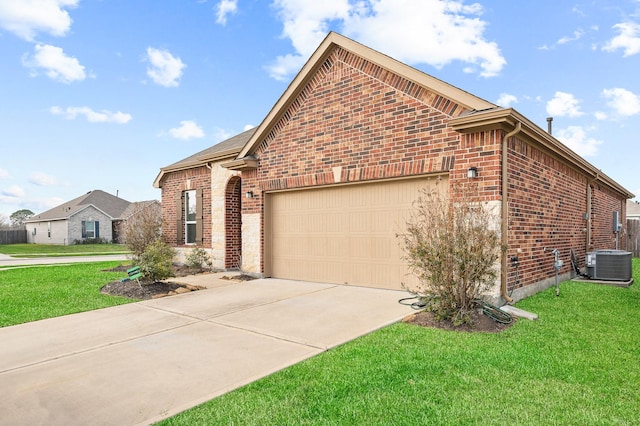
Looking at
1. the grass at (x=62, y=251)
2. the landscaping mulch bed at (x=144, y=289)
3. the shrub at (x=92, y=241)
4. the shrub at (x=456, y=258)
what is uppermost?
the shrub at (x=456, y=258)

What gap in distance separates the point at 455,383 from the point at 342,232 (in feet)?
18.7

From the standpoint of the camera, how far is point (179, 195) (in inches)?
574

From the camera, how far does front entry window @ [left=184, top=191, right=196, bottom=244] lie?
46.6 ft

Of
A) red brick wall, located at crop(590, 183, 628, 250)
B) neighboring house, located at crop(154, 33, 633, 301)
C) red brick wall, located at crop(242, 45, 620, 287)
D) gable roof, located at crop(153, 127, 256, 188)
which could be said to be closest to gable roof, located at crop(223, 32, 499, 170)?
neighboring house, located at crop(154, 33, 633, 301)

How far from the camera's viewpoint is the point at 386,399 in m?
3.32

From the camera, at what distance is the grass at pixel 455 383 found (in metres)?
3.04

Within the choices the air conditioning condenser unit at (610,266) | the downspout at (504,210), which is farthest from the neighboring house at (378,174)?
the air conditioning condenser unit at (610,266)

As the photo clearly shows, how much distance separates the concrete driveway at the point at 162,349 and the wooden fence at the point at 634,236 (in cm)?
Result: 1943

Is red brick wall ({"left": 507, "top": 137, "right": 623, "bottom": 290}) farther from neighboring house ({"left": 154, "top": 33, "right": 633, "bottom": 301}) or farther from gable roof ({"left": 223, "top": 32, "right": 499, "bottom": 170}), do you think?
gable roof ({"left": 223, "top": 32, "right": 499, "bottom": 170})

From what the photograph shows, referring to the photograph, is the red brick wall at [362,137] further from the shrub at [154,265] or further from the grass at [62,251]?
the grass at [62,251]

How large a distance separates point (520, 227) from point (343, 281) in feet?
13.2

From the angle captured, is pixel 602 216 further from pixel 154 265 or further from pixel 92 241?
pixel 92 241

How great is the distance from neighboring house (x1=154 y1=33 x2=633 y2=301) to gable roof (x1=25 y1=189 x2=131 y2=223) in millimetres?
32353

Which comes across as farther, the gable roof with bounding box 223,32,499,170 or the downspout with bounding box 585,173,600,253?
the downspout with bounding box 585,173,600,253
